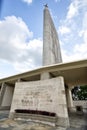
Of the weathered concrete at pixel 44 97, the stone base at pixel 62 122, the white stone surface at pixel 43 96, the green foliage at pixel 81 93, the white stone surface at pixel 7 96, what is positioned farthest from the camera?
the green foliage at pixel 81 93

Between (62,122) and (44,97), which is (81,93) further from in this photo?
(62,122)

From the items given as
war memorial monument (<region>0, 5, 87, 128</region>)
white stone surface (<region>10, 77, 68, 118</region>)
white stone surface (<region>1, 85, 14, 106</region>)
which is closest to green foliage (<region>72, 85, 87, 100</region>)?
white stone surface (<region>1, 85, 14, 106</region>)

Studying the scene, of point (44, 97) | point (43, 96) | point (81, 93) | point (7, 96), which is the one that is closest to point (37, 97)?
point (43, 96)

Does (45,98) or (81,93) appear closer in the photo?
(45,98)

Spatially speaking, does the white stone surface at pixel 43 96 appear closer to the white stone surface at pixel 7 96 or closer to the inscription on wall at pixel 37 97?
the inscription on wall at pixel 37 97

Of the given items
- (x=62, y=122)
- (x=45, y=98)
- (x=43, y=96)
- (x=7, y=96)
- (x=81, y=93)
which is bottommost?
(x=62, y=122)

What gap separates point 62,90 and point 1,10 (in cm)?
764

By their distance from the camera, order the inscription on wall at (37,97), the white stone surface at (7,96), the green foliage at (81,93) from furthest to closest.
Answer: the green foliage at (81,93) < the white stone surface at (7,96) < the inscription on wall at (37,97)

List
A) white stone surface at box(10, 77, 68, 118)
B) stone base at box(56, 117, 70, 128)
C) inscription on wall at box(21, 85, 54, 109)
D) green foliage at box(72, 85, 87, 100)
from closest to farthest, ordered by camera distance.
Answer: stone base at box(56, 117, 70, 128)
white stone surface at box(10, 77, 68, 118)
inscription on wall at box(21, 85, 54, 109)
green foliage at box(72, 85, 87, 100)

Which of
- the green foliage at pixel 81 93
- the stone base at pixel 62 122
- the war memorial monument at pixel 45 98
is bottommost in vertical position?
the stone base at pixel 62 122

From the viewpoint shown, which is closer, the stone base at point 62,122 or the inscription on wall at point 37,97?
the stone base at point 62,122

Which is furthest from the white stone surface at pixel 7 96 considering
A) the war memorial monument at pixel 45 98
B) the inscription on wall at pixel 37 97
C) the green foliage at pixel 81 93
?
the green foliage at pixel 81 93

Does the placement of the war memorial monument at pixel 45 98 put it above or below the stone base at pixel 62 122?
above

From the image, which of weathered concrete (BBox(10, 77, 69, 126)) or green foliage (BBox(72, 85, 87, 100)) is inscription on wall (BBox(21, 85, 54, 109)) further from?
green foliage (BBox(72, 85, 87, 100))
